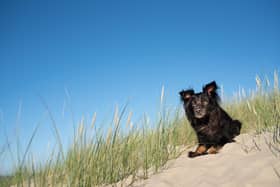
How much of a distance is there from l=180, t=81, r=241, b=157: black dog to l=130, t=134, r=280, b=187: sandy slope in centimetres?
33

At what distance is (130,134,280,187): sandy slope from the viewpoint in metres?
3.13

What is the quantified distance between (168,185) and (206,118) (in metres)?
1.67

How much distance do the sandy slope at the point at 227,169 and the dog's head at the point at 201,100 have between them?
64cm

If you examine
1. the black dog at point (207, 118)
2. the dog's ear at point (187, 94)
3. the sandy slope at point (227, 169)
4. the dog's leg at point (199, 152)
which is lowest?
the sandy slope at point (227, 169)

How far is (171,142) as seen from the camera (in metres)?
5.10

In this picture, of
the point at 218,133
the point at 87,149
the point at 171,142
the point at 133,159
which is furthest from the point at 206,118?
the point at 87,149

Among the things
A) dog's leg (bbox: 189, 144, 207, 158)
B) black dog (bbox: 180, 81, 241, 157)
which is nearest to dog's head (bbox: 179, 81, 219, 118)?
black dog (bbox: 180, 81, 241, 157)

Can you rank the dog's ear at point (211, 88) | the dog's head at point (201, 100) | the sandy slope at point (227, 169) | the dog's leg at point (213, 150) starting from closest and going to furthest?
1. the sandy slope at point (227, 169)
2. the dog's leg at point (213, 150)
3. the dog's head at point (201, 100)
4. the dog's ear at point (211, 88)

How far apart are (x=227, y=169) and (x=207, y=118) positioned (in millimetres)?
1405

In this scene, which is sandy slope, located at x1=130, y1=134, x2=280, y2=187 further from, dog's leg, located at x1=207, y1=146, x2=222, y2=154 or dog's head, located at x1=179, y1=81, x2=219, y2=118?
dog's head, located at x1=179, y1=81, x2=219, y2=118

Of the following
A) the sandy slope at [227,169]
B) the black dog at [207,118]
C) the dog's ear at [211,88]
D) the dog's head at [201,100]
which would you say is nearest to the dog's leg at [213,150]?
the black dog at [207,118]

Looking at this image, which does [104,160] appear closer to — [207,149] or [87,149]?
[87,149]

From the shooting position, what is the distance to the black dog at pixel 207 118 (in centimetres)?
487

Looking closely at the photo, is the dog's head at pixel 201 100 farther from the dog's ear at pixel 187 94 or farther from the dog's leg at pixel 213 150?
the dog's leg at pixel 213 150
